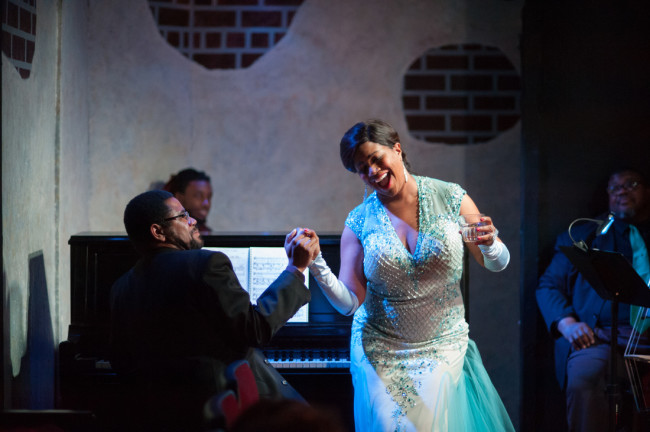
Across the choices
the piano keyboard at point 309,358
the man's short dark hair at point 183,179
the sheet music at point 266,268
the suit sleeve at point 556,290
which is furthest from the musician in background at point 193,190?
the suit sleeve at point 556,290

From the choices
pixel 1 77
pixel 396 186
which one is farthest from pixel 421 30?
pixel 1 77

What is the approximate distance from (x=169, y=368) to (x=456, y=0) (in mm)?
2955

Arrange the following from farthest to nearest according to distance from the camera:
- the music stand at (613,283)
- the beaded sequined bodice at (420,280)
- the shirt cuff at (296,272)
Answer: the music stand at (613,283) → the beaded sequined bodice at (420,280) → the shirt cuff at (296,272)

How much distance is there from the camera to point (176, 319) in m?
2.14

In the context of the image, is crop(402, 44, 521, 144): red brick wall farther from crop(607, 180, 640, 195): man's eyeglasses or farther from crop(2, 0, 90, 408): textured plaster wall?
crop(2, 0, 90, 408): textured plaster wall

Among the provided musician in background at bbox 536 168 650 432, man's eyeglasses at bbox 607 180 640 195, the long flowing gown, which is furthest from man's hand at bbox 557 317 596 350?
the long flowing gown

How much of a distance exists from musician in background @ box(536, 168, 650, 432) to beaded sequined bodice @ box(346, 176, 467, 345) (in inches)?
40.2

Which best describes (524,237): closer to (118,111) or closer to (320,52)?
(320,52)

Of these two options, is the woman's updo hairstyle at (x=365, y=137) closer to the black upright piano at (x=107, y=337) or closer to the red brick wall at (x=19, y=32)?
the black upright piano at (x=107, y=337)

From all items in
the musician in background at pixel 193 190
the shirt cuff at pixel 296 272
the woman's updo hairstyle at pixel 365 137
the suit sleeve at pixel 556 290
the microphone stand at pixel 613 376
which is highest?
the woman's updo hairstyle at pixel 365 137

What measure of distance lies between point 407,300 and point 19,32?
199 centimetres

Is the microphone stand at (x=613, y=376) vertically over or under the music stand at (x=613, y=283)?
under

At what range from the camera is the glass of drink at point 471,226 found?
2.54 m

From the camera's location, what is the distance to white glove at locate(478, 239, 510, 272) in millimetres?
2676
